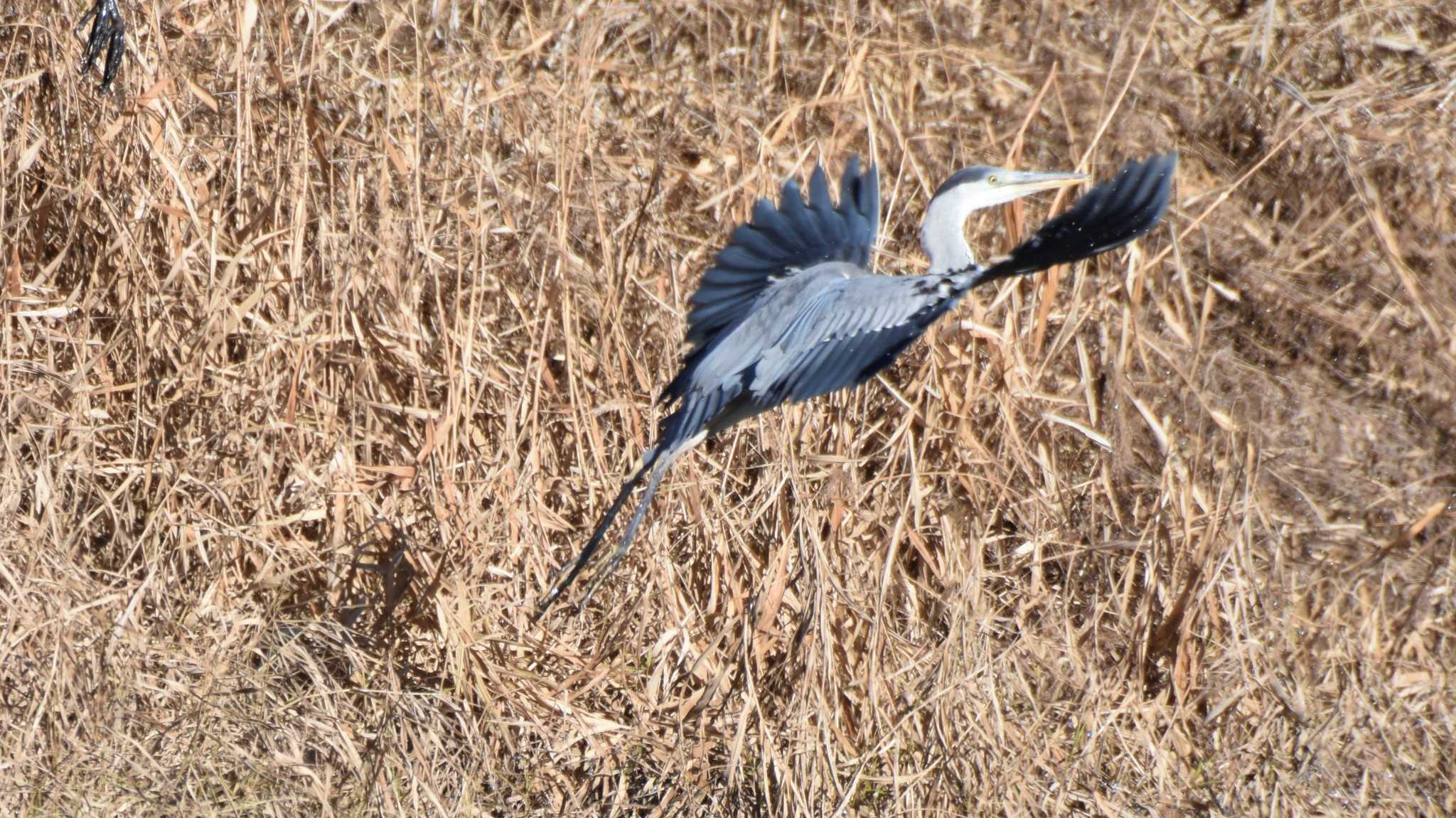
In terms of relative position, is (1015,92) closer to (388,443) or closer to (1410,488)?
(1410,488)

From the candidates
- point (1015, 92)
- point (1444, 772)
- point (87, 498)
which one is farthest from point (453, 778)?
point (1015, 92)

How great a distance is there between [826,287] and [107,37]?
6.73 feet

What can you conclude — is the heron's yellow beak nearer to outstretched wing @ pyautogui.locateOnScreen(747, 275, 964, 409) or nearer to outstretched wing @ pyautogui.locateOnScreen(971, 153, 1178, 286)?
outstretched wing @ pyautogui.locateOnScreen(747, 275, 964, 409)

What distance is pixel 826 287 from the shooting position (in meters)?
3.71

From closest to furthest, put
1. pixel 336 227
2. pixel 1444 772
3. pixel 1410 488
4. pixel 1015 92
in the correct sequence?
pixel 1444 772 < pixel 336 227 < pixel 1410 488 < pixel 1015 92

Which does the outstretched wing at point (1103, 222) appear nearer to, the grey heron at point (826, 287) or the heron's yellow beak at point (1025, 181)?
the grey heron at point (826, 287)

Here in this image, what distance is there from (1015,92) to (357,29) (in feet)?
6.95

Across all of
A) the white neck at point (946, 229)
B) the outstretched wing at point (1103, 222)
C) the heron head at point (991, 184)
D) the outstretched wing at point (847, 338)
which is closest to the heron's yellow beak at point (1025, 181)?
the heron head at point (991, 184)

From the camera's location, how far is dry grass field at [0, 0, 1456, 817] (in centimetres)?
386

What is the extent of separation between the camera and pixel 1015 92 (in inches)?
211

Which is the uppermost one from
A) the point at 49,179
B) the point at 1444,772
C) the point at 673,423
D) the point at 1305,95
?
the point at 49,179

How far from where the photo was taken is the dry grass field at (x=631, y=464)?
3.86 m

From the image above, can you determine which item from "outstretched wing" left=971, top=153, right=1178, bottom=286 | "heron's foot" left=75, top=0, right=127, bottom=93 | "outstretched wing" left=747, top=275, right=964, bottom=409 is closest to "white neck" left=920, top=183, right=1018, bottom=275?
"outstretched wing" left=747, top=275, right=964, bottom=409

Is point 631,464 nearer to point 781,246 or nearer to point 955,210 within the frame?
point 781,246
